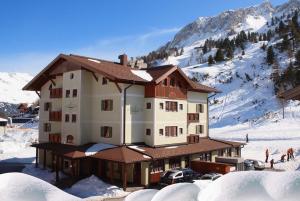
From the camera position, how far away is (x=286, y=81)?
83.2 m

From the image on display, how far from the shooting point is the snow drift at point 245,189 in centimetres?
288

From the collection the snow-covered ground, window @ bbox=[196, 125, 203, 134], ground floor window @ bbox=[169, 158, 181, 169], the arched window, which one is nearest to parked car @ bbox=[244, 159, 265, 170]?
window @ bbox=[196, 125, 203, 134]

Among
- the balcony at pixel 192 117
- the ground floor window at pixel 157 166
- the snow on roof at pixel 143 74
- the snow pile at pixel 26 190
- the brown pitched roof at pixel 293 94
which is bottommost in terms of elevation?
the ground floor window at pixel 157 166

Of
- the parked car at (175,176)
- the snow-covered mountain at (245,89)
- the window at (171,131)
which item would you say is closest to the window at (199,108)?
the window at (171,131)

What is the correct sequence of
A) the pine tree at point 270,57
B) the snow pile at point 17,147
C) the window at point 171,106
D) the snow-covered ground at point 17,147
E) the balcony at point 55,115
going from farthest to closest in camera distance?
the pine tree at point 270,57, the snow pile at point 17,147, the snow-covered ground at point 17,147, the balcony at point 55,115, the window at point 171,106

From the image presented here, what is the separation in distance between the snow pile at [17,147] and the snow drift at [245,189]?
4309 centimetres

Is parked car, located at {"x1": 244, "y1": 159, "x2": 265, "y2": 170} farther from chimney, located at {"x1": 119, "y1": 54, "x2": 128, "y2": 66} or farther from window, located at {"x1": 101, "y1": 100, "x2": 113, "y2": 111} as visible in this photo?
chimney, located at {"x1": 119, "y1": 54, "x2": 128, "y2": 66}

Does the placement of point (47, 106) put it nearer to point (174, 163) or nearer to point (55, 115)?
point (55, 115)

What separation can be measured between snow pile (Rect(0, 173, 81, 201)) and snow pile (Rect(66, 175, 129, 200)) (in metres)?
23.1

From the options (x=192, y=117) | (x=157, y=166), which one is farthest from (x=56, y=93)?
(x=192, y=117)

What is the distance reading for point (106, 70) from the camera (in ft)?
103

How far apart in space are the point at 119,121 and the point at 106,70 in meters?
4.73

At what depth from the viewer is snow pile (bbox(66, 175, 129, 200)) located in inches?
1037

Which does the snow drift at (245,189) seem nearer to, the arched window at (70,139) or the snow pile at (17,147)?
the arched window at (70,139)
